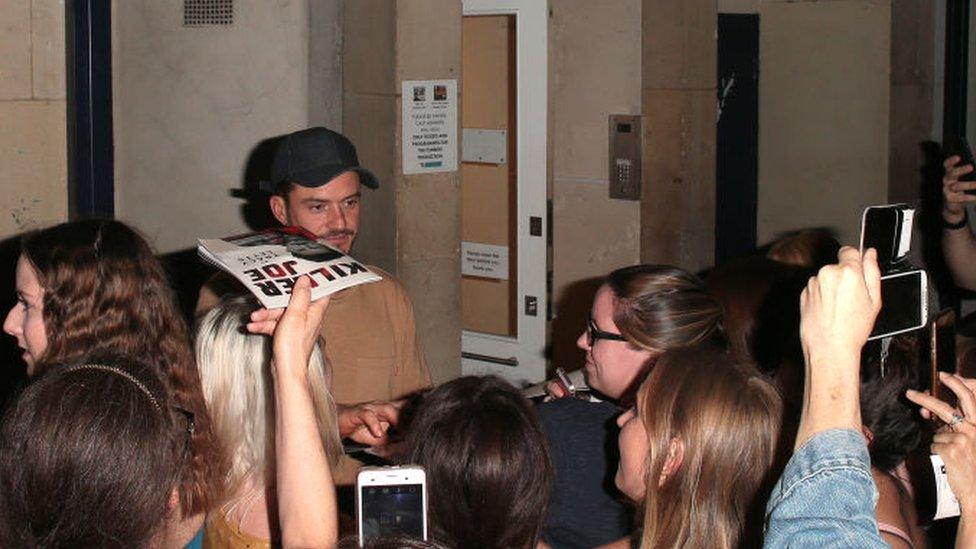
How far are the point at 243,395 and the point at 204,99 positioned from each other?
376cm

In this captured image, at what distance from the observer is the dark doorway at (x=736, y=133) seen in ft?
30.5

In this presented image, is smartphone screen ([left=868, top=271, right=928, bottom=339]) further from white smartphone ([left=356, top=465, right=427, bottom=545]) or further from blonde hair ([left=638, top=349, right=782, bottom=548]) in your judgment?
white smartphone ([left=356, top=465, right=427, bottom=545])

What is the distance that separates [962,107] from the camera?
25.9ft

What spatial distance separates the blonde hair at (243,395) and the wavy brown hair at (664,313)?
104cm

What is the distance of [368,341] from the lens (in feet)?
13.5

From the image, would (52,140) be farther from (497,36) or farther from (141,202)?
(497,36)

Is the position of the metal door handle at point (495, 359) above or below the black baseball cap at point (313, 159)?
below

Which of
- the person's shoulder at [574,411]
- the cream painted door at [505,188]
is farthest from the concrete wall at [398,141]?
the person's shoulder at [574,411]

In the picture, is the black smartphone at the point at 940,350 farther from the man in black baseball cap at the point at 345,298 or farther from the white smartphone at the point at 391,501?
the man in black baseball cap at the point at 345,298

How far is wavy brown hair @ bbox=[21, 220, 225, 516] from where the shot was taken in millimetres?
2916

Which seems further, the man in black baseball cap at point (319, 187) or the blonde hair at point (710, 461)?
the man in black baseball cap at point (319, 187)

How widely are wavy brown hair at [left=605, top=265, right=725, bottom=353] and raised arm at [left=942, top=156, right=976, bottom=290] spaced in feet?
7.39

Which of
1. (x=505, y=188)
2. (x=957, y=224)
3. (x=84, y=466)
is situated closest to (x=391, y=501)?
(x=84, y=466)

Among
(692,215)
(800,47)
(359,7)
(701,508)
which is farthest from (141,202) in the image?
(800,47)
